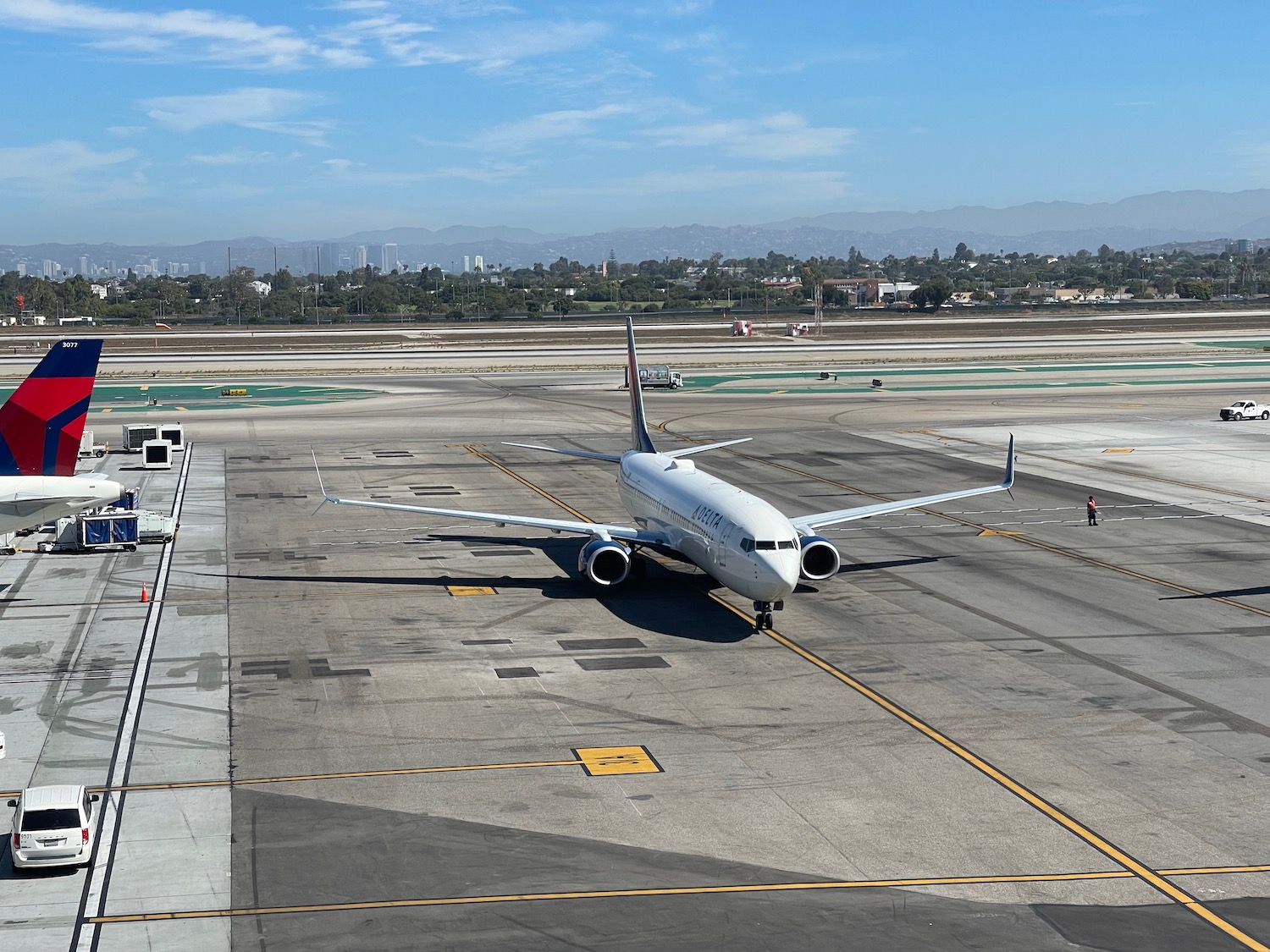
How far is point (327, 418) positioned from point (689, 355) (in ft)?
248

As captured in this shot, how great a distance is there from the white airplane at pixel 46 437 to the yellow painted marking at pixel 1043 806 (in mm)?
21448

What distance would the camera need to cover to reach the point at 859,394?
122 meters

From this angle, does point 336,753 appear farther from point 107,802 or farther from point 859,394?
point 859,394

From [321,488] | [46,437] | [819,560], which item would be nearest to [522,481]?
[321,488]

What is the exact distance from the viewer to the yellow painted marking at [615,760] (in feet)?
92.3

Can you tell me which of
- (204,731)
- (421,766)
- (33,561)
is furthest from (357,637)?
(33,561)

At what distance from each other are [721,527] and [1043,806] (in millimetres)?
15773

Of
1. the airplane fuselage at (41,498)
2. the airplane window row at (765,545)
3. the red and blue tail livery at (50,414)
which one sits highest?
the red and blue tail livery at (50,414)

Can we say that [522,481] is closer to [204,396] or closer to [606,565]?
[606,565]

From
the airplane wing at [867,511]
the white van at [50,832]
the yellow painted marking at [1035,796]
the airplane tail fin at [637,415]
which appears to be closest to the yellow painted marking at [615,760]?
the yellow painted marking at [1035,796]

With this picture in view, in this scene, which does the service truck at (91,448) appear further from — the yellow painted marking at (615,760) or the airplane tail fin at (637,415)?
the yellow painted marking at (615,760)

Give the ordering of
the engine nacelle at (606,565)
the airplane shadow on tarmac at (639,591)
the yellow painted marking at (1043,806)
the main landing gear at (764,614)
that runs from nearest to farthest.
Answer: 1. the yellow painted marking at (1043,806)
2. the main landing gear at (764,614)
3. the airplane shadow on tarmac at (639,591)
4. the engine nacelle at (606,565)

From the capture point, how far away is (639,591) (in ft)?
148

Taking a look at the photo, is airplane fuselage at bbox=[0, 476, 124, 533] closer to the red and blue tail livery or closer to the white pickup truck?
the red and blue tail livery
